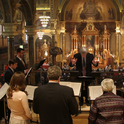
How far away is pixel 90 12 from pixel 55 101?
2179 centimetres

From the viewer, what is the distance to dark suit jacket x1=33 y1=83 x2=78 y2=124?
3059 millimetres

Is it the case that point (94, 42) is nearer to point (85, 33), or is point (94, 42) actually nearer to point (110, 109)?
point (85, 33)

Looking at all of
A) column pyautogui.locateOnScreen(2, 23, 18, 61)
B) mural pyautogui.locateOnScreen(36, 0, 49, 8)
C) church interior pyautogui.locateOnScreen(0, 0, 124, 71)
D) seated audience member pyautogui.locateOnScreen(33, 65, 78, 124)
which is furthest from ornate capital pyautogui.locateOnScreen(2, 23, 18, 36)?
church interior pyautogui.locateOnScreen(0, 0, 124, 71)

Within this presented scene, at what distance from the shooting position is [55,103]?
3.05m

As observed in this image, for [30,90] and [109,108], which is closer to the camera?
[109,108]

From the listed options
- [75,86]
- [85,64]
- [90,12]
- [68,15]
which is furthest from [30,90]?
[90,12]

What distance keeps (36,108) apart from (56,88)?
0.48m

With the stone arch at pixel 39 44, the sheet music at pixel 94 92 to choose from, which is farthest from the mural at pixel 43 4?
the sheet music at pixel 94 92

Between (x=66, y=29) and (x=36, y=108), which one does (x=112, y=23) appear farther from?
(x=36, y=108)

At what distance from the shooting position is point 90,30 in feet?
76.0

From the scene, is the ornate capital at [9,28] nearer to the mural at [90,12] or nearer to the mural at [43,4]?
the mural at [43,4]

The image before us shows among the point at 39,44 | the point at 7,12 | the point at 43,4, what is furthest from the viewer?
the point at 39,44

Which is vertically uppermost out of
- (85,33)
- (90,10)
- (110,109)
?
(90,10)

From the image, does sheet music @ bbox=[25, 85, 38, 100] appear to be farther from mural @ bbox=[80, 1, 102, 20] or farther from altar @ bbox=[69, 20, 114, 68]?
mural @ bbox=[80, 1, 102, 20]
